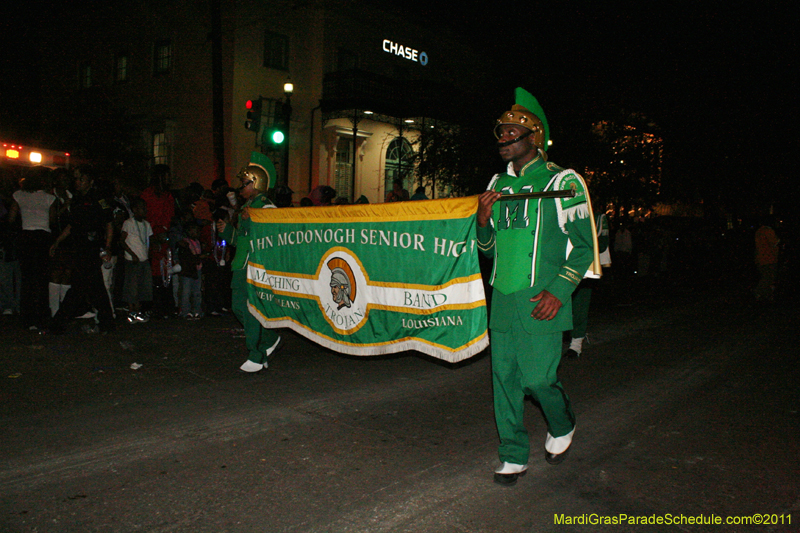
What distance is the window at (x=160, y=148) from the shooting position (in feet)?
80.7

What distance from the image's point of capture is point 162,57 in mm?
24453

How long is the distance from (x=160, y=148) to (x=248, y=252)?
829 inches

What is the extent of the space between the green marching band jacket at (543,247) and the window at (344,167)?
74.1ft

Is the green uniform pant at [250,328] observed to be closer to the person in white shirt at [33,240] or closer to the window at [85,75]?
the person in white shirt at [33,240]

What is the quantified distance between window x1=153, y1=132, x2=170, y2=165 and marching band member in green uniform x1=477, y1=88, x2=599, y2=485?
23.4 meters

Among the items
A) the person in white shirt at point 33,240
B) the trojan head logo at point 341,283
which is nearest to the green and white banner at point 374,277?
the trojan head logo at point 341,283

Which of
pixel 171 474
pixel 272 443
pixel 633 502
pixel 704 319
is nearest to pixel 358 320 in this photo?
pixel 272 443

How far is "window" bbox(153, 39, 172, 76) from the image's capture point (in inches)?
950

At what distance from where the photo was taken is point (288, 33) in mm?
23719

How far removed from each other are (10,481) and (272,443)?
151 cm

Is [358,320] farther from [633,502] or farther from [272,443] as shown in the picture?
[633,502]

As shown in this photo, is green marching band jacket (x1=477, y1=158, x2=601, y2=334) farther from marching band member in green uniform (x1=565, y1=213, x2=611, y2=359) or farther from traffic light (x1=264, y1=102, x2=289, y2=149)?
traffic light (x1=264, y1=102, x2=289, y2=149)

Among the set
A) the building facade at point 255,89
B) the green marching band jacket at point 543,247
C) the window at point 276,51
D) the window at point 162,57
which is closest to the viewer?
the green marching band jacket at point 543,247

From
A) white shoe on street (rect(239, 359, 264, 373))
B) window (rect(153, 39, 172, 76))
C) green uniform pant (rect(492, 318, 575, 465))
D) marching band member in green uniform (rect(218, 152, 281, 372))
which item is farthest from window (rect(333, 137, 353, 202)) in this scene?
green uniform pant (rect(492, 318, 575, 465))
